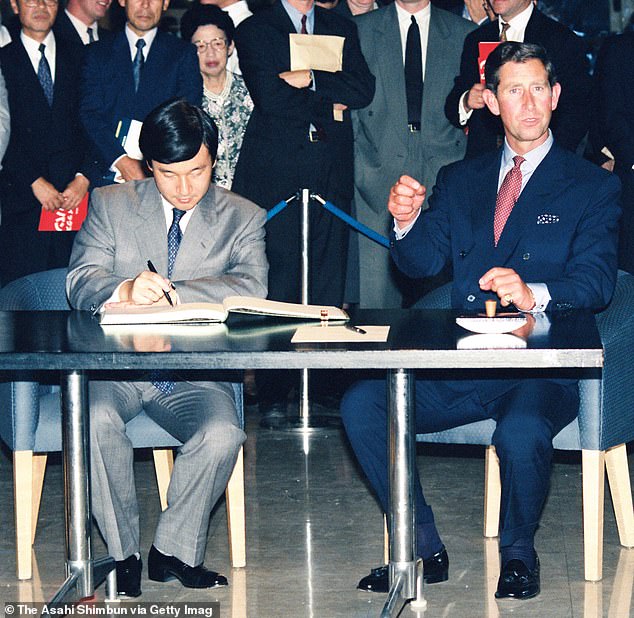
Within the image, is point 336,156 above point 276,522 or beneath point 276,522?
above

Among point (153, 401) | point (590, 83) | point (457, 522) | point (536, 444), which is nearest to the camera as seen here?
point (536, 444)

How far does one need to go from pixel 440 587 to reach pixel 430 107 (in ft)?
9.32

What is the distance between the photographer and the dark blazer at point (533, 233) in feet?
12.9

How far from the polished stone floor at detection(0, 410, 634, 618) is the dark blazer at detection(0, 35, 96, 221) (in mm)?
1358

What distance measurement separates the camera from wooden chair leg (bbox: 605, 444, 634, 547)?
4176 millimetres

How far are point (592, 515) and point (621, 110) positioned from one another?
92.5 inches

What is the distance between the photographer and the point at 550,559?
4094 millimetres

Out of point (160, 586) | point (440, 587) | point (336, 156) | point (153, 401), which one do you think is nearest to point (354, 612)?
point (440, 587)

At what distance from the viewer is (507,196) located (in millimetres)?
4211

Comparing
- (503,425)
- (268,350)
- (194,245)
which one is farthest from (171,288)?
(503,425)

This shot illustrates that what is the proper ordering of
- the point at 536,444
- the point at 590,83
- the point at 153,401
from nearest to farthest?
1. the point at 536,444
2. the point at 153,401
3. the point at 590,83

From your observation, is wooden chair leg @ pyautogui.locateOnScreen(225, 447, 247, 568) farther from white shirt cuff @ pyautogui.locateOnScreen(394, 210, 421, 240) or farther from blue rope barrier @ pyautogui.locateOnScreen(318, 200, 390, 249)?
blue rope barrier @ pyautogui.locateOnScreen(318, 200, 390, 249)

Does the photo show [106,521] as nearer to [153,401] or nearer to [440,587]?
[153,401]

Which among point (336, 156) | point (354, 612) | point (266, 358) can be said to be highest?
point (336, 156)
